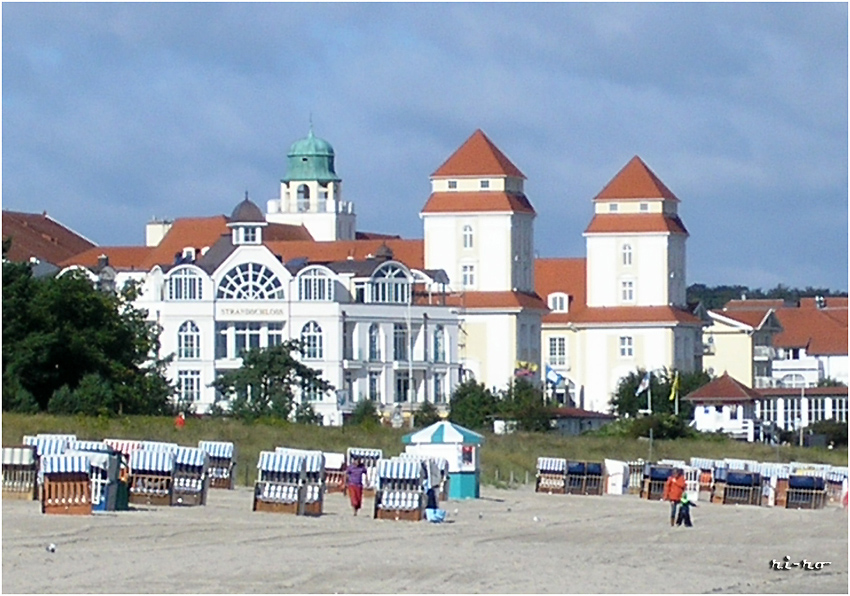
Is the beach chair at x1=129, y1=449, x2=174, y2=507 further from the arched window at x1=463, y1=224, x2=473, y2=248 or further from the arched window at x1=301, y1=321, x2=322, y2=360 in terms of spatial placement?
the arched window at x1=463, y1=224, x2=473, y2=248

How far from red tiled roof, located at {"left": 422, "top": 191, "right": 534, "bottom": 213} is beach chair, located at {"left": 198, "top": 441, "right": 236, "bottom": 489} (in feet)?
274

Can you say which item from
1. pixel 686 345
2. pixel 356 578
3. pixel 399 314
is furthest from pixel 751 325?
pixel 356 578

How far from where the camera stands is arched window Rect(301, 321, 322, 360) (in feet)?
358

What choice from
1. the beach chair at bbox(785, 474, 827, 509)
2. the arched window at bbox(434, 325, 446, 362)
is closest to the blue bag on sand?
the beach chair at bbox(785, 474, 827, 509)

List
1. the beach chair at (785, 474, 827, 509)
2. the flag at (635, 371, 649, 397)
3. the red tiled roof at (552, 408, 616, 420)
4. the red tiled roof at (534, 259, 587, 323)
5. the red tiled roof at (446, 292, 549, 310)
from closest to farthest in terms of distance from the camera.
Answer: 1. the beach chair at (785, 474, 827, 509)
2. the red tiled roof at (552, 408, 616, 420)
3. the flag at (635, 371, 649, 397)
4. the red tiled roof at (446, 292, 549, 310)
5. the red tiled roof at (534, 259, 587, 323)

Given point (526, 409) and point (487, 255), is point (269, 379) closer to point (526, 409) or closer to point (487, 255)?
point (526, 409)

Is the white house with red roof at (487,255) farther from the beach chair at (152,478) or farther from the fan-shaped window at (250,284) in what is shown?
the beach chair at (152,478)

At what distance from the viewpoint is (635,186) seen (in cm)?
13962

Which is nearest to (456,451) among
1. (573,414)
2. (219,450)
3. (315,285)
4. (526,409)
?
(219,450)

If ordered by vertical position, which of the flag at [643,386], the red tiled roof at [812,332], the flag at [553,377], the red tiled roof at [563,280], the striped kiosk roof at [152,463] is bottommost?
Answer: the striped kiosk roof at [152,463]

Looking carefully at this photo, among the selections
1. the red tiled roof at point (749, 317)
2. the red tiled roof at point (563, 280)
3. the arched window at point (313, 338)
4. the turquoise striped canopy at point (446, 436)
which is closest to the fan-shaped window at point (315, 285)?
the arched window at point (313, 338)

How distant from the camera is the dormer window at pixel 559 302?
141250mm

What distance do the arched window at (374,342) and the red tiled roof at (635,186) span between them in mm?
31500

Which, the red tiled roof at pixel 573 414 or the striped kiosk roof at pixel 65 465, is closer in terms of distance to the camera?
the striped kiosk roof at pixel 65 465
